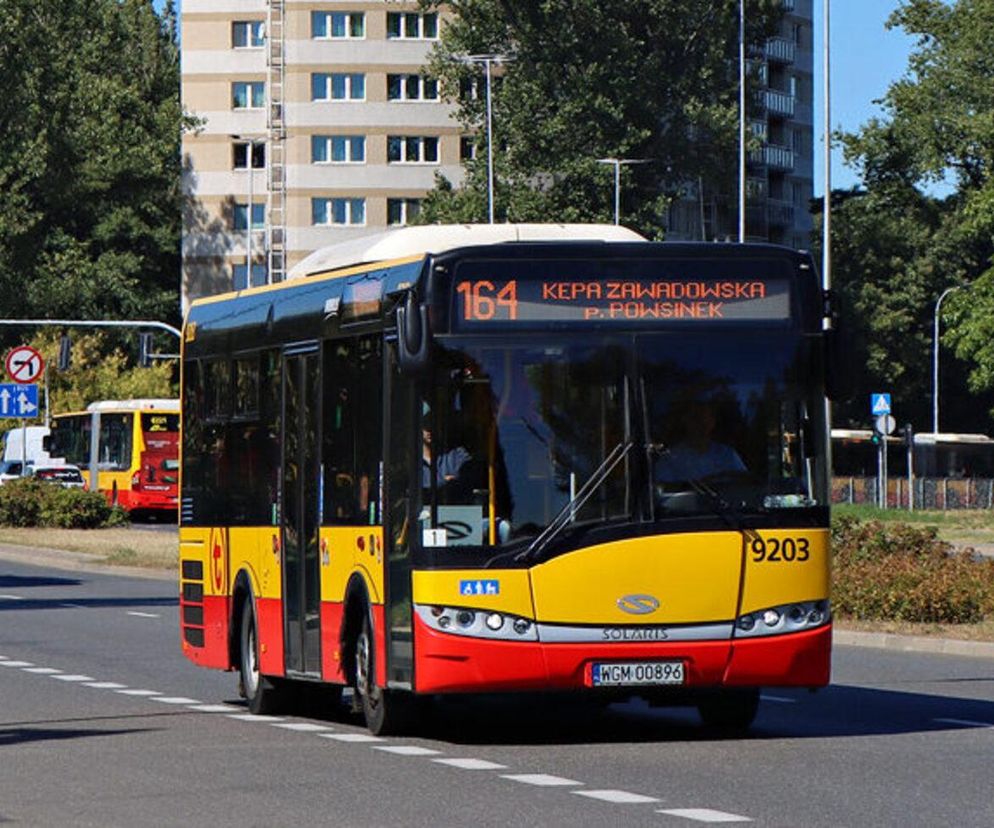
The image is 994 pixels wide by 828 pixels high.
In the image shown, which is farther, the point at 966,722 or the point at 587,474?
the point at 966,722

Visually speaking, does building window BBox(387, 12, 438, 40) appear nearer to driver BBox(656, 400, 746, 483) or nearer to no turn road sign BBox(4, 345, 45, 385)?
no turn road sign BBox(4, 345, 45, 385)

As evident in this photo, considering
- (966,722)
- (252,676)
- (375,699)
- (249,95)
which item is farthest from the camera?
(249,95)

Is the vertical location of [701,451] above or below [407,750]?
above

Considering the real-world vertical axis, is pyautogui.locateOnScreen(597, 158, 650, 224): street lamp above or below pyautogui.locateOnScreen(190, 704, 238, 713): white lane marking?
above

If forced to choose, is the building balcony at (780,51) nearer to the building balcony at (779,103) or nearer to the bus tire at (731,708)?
the building balcony at (779,103)

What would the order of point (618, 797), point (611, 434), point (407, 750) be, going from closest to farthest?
point (618, 797) → point (407, 750) → point (611, 434)

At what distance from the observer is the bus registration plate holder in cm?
1636

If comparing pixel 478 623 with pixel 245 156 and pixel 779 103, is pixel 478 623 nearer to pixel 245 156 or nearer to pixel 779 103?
pixel 245 156

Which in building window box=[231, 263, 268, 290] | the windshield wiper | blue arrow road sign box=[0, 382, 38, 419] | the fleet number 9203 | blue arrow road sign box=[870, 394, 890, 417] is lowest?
the fleet number 9203

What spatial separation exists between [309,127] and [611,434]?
382ft

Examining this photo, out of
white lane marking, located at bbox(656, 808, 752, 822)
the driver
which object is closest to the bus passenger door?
the driver

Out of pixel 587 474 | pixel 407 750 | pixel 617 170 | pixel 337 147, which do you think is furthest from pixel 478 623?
pixel 337 147

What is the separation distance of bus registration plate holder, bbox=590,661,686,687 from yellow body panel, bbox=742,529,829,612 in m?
0.53

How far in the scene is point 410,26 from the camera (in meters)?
133
